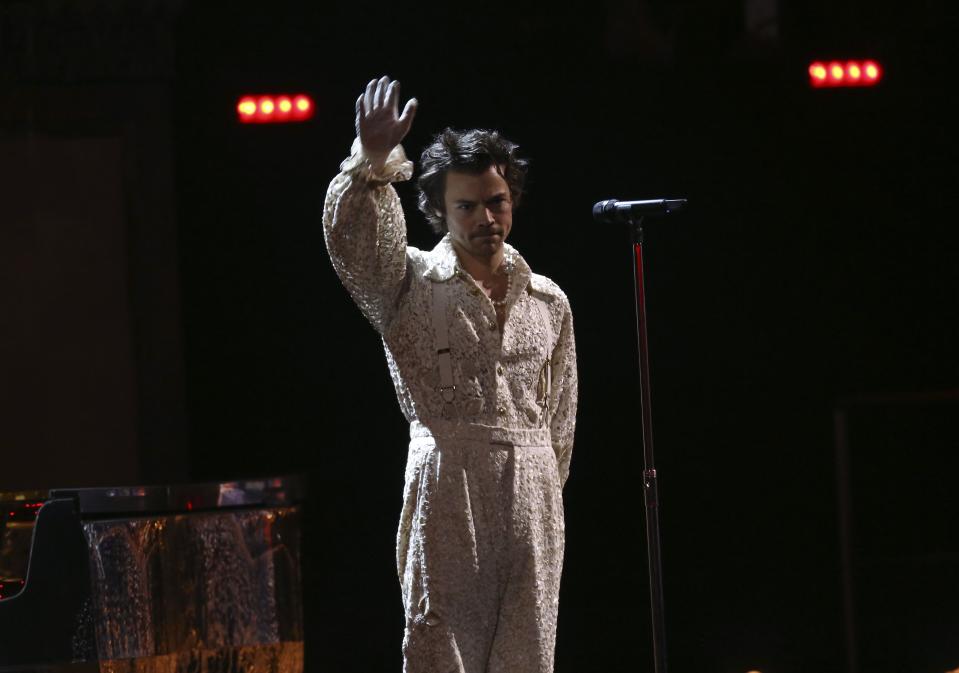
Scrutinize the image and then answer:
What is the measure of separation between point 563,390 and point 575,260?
1593 millimetres

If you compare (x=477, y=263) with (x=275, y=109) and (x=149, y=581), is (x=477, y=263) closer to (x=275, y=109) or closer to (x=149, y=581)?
(x=149, y=581)

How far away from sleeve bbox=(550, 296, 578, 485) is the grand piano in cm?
80

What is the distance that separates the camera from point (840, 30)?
13.6ft

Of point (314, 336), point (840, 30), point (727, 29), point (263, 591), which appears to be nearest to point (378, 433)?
point (314, 336)

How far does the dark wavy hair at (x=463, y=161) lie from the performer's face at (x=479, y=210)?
0.8 inches

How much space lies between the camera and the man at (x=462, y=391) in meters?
2.26

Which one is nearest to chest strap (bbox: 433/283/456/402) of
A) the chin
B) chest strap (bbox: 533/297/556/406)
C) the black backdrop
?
the chin

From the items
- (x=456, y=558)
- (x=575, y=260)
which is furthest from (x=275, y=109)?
(x=456, y=558)

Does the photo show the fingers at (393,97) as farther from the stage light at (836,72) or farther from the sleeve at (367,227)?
the stage light at (836,72)

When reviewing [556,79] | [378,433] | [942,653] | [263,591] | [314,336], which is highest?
[556,79]

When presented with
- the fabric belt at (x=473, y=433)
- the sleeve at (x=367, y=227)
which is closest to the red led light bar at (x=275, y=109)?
the sleeve at (x=367, y=227)

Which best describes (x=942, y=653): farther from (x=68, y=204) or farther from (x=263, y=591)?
(x=68, y=204)

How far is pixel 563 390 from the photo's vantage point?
258cm

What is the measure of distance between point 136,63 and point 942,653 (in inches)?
115
